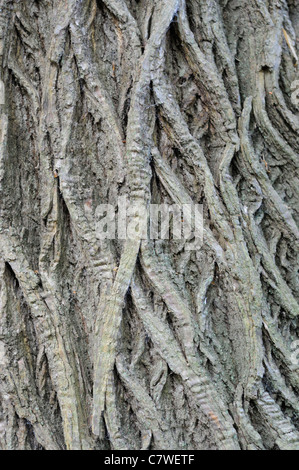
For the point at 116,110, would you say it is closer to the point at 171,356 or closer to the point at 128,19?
the point at 128,19

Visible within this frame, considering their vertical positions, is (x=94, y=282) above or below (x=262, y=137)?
below

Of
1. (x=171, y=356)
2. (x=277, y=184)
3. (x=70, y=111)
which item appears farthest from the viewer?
(x=277, y=184)

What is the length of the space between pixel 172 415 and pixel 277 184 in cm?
97

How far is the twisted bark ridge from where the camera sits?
1.45 m

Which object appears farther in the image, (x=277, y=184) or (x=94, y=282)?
(x=277, y=184)

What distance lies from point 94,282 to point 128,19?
993 millimetres

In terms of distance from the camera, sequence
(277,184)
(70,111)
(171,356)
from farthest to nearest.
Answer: (277,184) → (70,111) → (171,356)

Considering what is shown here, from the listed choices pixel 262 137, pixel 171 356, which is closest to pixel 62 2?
pixel 262 137

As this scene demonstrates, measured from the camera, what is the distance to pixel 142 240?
1.50m

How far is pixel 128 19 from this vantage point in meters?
1.64

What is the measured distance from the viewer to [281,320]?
161 cm

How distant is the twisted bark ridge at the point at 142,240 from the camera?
145cm

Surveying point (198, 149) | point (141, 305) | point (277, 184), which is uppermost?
point (198, 149)

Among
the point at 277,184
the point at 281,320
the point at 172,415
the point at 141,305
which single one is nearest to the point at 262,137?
the point at 277,184
